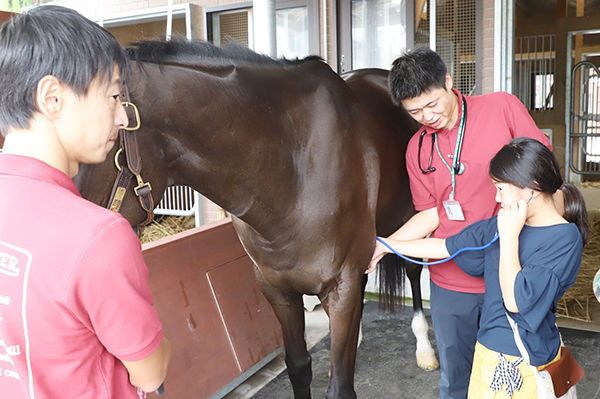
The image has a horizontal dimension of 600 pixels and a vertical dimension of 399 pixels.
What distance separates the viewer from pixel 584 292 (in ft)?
12.3

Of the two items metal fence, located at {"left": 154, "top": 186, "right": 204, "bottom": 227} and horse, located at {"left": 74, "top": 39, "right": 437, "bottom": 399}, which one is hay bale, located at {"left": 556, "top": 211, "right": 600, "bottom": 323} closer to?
horse, located at {"left": 74, "top": 39, "right": 437, "bottom": 399}

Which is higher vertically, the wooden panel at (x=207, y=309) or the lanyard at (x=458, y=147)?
the lanyard at (x=458, y=147)

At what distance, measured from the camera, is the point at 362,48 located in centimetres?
460

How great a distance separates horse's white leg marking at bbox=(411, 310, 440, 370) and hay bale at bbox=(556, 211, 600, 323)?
3.54 ft

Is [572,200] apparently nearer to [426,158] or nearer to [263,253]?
[426,158]

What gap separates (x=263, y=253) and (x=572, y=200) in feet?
3.40

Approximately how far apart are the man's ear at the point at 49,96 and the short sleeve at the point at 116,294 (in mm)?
173

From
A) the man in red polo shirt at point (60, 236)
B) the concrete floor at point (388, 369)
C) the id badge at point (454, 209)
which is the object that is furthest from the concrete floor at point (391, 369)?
the man in red polo shirt at point (60, 236)

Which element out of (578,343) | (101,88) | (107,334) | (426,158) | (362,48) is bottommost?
(578,343)

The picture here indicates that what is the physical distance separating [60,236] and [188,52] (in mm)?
918

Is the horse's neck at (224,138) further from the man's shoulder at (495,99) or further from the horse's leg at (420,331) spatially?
the horse's leg at (420,331)

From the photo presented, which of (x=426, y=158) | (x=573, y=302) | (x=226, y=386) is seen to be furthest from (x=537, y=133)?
(x=573, y=302)

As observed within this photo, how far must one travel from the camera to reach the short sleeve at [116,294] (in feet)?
2.19

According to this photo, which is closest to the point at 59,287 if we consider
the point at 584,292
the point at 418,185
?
the point at 418,185
